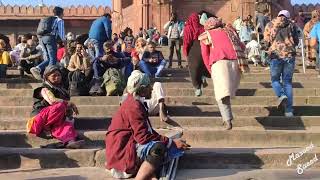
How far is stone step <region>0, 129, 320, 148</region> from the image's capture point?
8.20 meters

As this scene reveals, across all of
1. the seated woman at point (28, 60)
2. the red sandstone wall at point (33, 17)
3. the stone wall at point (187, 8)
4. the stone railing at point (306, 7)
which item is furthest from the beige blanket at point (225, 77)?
the red sandstone wall at point (33, 17)

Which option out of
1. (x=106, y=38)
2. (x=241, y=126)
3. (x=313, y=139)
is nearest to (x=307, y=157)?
(x=313, y=139)

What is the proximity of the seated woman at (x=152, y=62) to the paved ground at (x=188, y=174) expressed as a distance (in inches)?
223

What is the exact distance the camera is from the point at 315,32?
13.3m

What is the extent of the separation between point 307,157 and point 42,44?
7.25 m

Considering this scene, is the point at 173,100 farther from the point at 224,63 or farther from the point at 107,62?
the point at 224,63

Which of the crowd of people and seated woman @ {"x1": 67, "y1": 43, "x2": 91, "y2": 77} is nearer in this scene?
the crowd of people

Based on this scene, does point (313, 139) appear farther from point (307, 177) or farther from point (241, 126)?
point (307, 177)

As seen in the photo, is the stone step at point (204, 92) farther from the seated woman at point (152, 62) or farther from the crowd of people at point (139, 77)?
the seated woman at point (152, 62)

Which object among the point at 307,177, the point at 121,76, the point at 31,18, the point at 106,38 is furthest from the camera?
the point at 31,18

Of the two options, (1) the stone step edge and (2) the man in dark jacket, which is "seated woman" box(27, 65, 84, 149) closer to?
(1) the stone step edge

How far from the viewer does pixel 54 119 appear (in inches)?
309

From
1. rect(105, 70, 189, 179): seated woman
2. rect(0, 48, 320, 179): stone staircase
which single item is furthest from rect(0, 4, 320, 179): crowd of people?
rect(0, 48, 320, 179): stone staircase

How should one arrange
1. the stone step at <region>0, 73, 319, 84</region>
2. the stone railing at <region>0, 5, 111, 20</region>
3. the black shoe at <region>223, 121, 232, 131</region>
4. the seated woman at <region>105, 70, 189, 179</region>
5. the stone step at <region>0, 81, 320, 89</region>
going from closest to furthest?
1. the seated woman at <region>105, 70, 189, 179</region>
2. the black shoe at <region>223, 121, 232, 131</region>
3. the stone step at <region>0, 81, 320, 89</region>
4. the stone step at <region>0, 73, 319, 84</region>
5. the stone railing at <region>0, 5, 111, 20</region>
